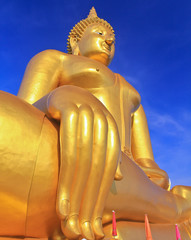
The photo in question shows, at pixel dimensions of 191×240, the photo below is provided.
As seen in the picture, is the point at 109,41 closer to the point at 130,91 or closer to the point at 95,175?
the point at 130,91

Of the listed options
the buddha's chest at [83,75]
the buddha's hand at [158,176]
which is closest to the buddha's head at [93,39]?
the buddha's chest at [83,75]

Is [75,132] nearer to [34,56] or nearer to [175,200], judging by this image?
[175,200]

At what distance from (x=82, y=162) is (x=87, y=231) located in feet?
1.24

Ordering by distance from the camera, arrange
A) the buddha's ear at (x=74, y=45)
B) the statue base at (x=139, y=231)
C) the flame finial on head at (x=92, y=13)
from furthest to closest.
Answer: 1. the flame finial on head at (x=92, y=13)
2. the buddha's ear at (x=74, y=45)
3. the statue base at (x=139, y=231)

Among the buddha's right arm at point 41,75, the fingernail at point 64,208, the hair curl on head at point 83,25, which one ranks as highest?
the hair curl on head at point 83,25

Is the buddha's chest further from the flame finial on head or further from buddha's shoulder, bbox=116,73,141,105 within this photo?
the flame finial on head

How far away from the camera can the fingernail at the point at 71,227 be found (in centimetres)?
152

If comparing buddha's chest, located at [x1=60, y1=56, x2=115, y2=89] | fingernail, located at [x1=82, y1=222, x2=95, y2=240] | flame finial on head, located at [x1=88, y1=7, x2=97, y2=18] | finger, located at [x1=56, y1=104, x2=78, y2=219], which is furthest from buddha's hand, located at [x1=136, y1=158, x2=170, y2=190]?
flame finial on head, located at [x1=88, y1=7, x2=97, y2=18]

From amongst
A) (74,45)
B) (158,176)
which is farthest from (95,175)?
(74,45)

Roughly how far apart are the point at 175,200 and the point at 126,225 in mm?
702

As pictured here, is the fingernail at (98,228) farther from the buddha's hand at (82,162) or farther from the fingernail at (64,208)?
the fingernail at (64,208)

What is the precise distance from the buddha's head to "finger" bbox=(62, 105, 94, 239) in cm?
242

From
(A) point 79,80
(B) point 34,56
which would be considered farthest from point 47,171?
(B) point 34,56

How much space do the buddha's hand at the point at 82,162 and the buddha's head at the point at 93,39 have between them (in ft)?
7.41
